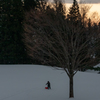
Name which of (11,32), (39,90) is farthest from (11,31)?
(39,90)

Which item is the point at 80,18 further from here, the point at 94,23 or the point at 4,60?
the point at 4,60

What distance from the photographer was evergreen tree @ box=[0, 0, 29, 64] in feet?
127

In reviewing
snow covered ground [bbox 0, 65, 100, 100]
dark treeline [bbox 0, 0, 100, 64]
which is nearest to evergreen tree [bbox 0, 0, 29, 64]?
dark treeline [bbox 0, 0, 100, 64]

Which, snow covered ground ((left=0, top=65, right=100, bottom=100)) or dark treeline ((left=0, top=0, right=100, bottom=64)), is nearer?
snow covered ground ((left=0, top=65, right=100, bottom=100))

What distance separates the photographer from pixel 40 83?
22516 millimetres

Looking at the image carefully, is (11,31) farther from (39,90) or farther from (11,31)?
(39,90)

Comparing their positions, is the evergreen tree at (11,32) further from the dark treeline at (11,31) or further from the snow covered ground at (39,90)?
the snow covered ground at (39,90)

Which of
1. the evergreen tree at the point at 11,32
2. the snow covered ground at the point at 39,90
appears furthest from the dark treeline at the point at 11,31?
the snow covered ground at the point at 39,90

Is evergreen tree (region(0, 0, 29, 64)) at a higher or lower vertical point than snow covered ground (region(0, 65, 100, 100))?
higher

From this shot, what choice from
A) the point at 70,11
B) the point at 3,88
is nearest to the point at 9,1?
the point at 3,88

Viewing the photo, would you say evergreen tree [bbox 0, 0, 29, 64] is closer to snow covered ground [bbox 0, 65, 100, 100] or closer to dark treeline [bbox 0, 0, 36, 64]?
dark treeline [bbox 0, 0, 36, 64]

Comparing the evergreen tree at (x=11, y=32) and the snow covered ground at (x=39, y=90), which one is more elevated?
the evergreen tree at (x=11, y=32)

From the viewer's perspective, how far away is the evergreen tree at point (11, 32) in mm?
38594

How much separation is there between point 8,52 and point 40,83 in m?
19.1
